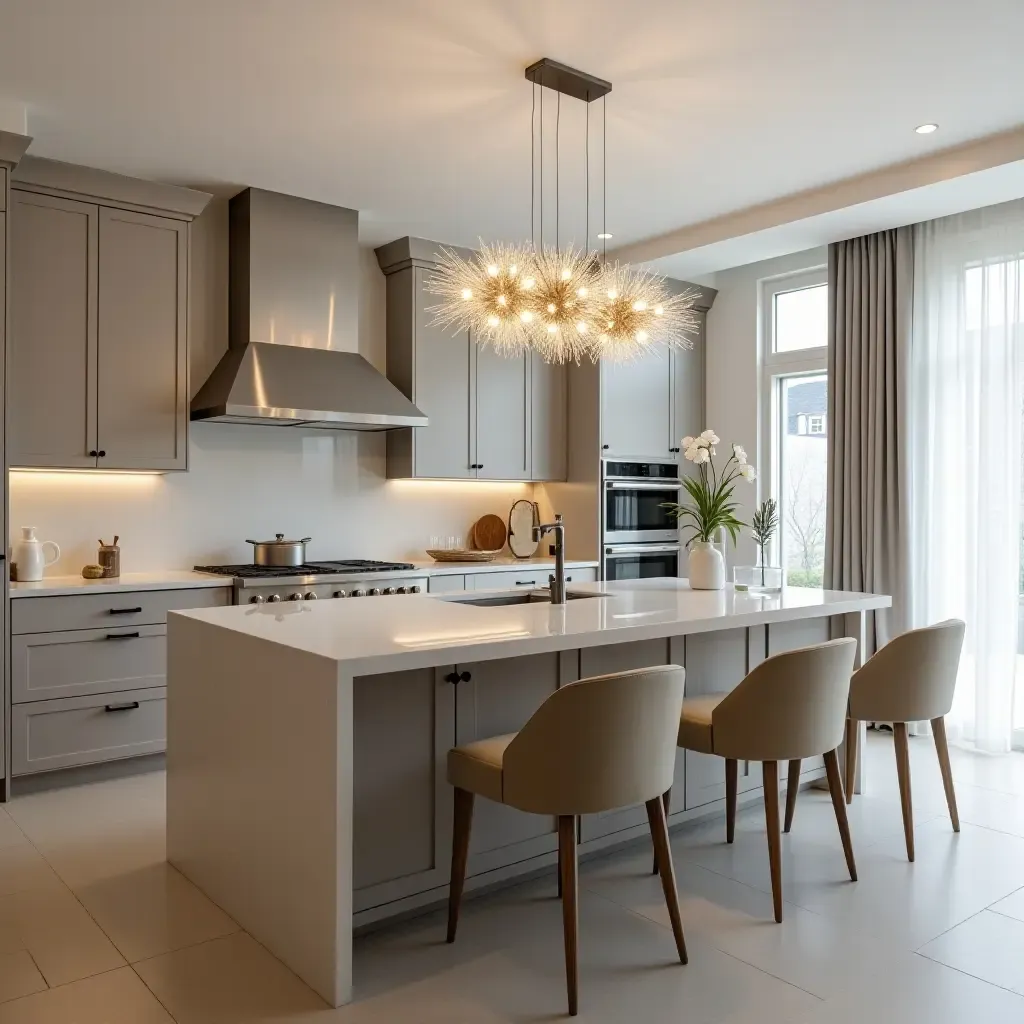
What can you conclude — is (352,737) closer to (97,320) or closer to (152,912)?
(152,912)

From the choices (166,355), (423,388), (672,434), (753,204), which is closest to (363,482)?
(423,388)

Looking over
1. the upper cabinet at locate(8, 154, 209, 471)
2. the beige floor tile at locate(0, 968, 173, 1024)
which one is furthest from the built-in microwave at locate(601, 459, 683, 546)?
the beige floor tile at locate(0, 968, 173, 1024)

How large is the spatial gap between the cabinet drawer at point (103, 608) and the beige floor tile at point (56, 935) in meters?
1.29

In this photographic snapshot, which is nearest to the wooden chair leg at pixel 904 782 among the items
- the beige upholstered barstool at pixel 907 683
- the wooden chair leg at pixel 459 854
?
the beige upholstered barstool at pixel 907 683

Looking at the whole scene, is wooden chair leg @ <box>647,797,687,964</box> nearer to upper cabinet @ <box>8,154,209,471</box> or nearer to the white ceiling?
the white ceiling

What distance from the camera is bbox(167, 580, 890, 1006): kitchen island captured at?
2221 mm

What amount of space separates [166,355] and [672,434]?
3.26 meters

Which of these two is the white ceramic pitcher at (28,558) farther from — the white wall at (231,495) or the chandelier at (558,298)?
the chandelier at (558,298)

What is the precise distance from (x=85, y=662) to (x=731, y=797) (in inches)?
107

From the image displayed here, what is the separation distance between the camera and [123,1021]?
2.12 meters

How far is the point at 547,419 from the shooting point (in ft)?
19.2

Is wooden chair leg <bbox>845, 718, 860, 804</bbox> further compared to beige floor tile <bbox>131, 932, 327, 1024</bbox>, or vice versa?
wooden chair leg <bbox>845, 718, 860, 804</bbox>

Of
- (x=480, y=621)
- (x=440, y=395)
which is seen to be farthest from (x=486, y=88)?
(x=440, y=395)

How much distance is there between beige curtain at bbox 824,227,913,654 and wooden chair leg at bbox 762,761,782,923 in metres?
2.50
